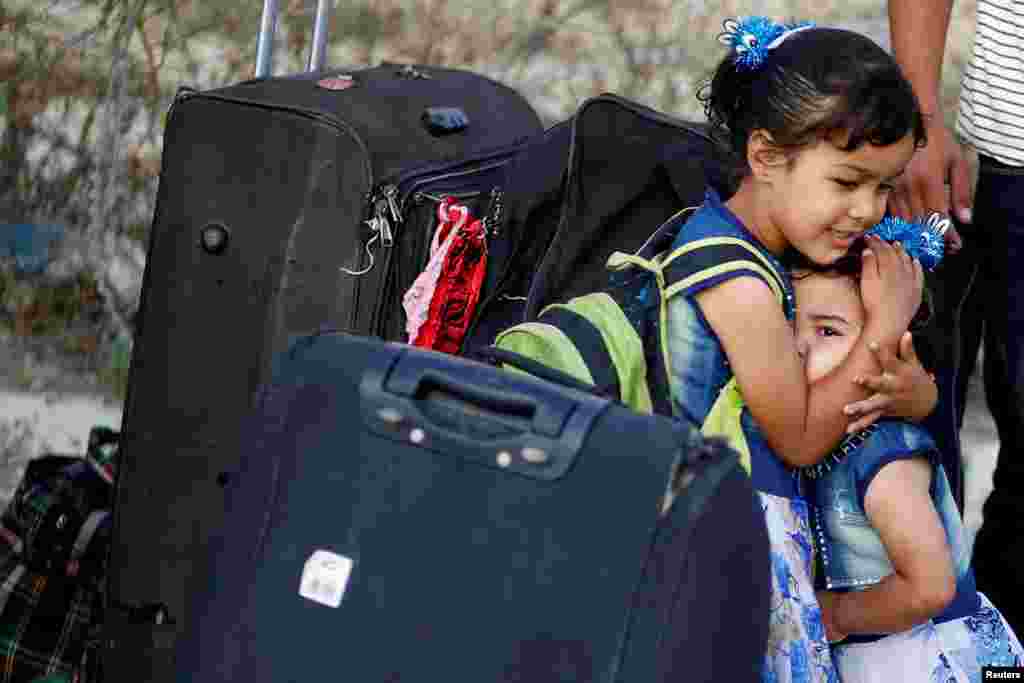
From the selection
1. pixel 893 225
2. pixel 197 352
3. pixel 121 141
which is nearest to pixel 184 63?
pixel 121 141

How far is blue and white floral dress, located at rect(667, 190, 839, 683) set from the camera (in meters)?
2.12

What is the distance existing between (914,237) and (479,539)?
2.73 feet

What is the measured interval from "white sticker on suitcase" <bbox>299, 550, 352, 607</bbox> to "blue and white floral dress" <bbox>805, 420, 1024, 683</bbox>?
0.68 metres

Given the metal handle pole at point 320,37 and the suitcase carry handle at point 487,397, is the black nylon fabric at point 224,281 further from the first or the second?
the suitcase carry handle at point 487,397

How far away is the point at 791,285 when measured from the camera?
2.22m

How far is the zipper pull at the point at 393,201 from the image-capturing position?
2.53 metres

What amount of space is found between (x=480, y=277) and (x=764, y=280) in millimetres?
510

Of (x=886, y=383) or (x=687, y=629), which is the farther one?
(x=886, y=383)

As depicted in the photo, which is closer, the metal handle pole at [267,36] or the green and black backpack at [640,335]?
the green and black backpack at [640,335]

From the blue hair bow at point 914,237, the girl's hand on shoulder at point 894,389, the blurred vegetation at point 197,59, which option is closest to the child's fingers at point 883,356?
the girl's hand on shoulder at point 894,389

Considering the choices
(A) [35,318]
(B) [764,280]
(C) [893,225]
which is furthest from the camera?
(A) [35,318]

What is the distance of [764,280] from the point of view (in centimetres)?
216

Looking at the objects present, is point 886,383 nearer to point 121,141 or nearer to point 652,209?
point 652,209

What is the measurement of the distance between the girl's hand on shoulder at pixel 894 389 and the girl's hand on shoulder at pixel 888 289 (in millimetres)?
20
